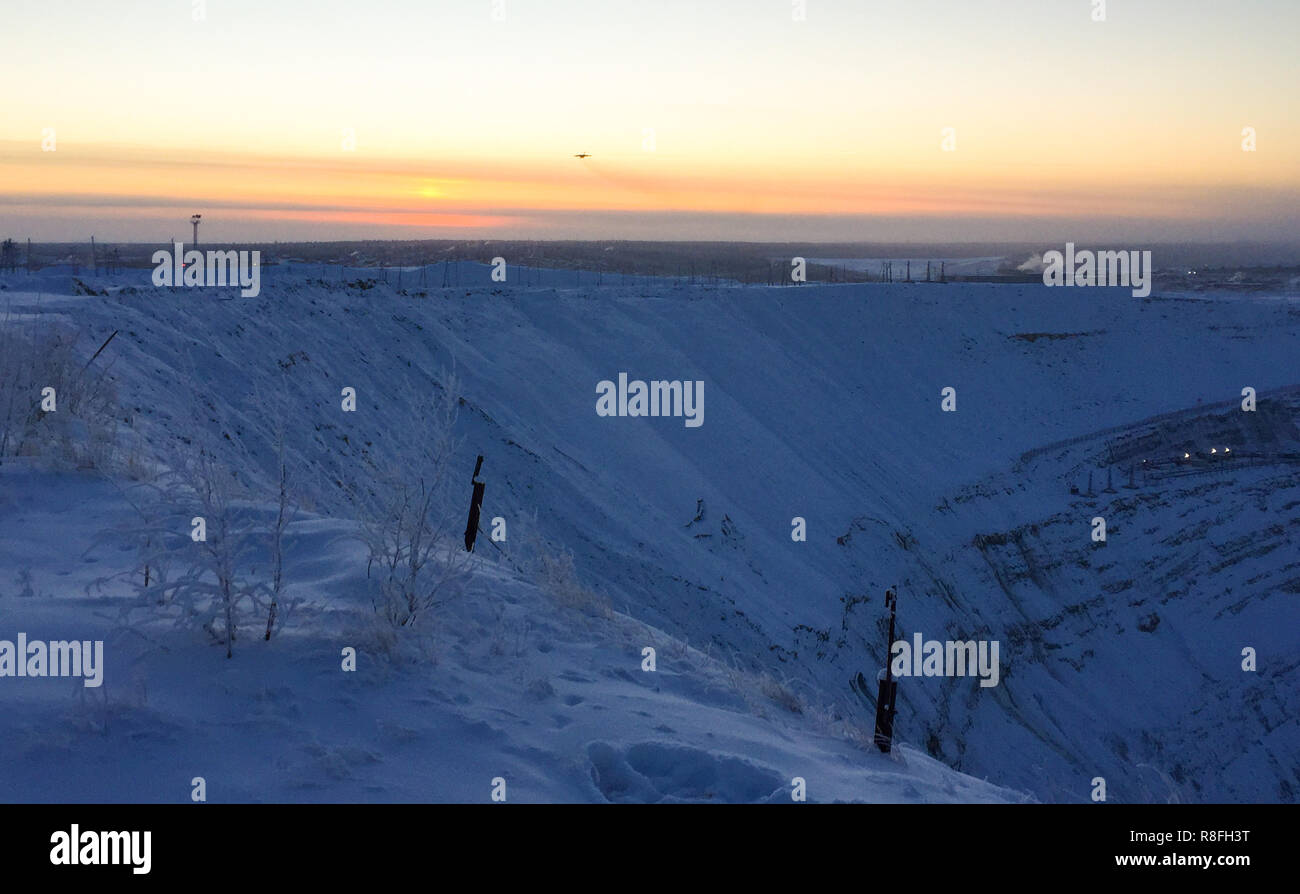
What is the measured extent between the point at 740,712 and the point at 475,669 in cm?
204

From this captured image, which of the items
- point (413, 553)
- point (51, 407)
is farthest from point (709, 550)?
point (413, 553)

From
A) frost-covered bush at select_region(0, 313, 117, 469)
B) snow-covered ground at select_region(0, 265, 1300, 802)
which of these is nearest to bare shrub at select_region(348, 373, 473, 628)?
snow-covered ground at select_region(0, 265, 1300, 802)

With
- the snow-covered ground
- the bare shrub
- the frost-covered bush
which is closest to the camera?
the snow-covered ground

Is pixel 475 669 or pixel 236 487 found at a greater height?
pixel 236 487

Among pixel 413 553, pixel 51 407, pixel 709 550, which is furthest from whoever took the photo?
pixel 709 550

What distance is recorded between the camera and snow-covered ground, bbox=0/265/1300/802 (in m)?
6.11

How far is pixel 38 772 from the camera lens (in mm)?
5195

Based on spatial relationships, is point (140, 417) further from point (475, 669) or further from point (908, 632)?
point (908, 632)

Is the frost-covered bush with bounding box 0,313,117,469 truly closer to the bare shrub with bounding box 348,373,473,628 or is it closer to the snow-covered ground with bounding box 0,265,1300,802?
the snow-covered ground with bounding box 0,265,1300,802

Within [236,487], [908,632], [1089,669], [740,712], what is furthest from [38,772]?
[1089,669]

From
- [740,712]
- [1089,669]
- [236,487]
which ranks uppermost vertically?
[236,487]

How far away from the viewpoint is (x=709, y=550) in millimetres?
24547

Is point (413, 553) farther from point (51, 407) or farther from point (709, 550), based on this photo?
point (709, 550)

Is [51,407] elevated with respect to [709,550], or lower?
elevated
